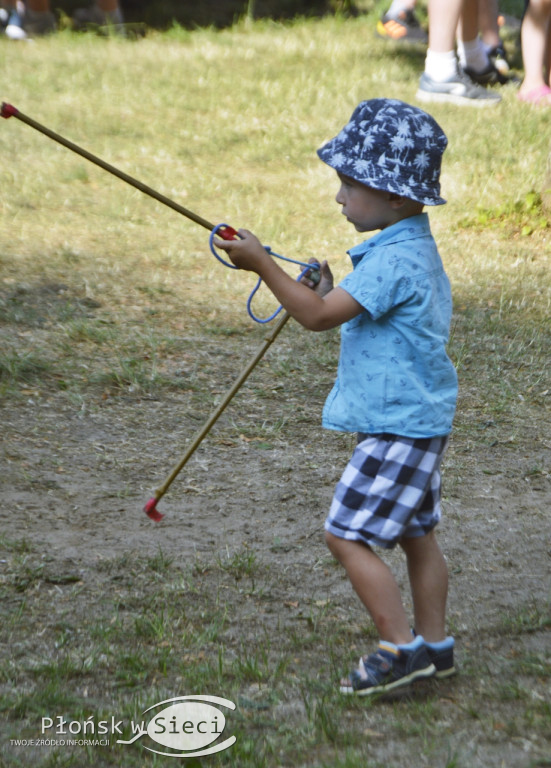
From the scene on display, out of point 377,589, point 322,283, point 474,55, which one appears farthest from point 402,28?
point 377,589

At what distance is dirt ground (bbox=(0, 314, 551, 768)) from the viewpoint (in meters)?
3.11

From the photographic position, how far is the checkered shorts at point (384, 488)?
2.47 m

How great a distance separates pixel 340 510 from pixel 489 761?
654 millimetres

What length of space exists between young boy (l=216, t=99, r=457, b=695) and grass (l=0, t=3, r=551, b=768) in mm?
282

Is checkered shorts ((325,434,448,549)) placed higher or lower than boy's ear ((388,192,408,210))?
lower

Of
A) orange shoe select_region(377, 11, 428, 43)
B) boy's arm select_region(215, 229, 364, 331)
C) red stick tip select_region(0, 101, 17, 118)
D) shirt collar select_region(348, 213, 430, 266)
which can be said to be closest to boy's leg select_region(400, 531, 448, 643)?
boy's arm select_region(215, 229, 364, 331)

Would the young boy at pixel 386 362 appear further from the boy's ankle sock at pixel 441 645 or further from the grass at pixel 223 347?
the grass at pixel 223 347

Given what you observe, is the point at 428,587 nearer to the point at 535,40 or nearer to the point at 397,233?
the point at 397,233

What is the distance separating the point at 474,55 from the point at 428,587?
6526 millimetres

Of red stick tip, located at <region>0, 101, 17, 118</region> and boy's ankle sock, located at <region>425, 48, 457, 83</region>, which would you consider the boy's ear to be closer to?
red stick tip, located at <region>0, 101, 17, 118</region>

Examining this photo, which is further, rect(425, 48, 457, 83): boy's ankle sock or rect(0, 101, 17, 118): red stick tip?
rect(425, 48, 457, 83): boy's ankle sock

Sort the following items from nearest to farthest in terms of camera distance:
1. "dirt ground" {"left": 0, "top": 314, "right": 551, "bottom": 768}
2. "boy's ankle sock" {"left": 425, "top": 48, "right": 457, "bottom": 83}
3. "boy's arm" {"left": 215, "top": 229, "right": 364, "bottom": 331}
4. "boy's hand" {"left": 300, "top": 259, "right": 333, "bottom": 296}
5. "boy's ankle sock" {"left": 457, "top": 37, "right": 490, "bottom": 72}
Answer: "boy's arm" {"left": 215, "top": 229, "right": 364, "bottom": 331}
"boy's hand" {"left": 300, "top": 259, "right": 333, "bottom": 296}
"dirt ground" {"left": 0, "top": 314, "right": 551, "bottom": 768}
"boy's ankle sock" {"left": 425, "top": 48, "right": 457, "bottom": 83}
"boy's ankle sock" {"left": 457, "top": 37, "right": 490, "bottom": 72}

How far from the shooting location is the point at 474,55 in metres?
8.20

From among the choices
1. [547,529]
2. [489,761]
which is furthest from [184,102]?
[489,761]
